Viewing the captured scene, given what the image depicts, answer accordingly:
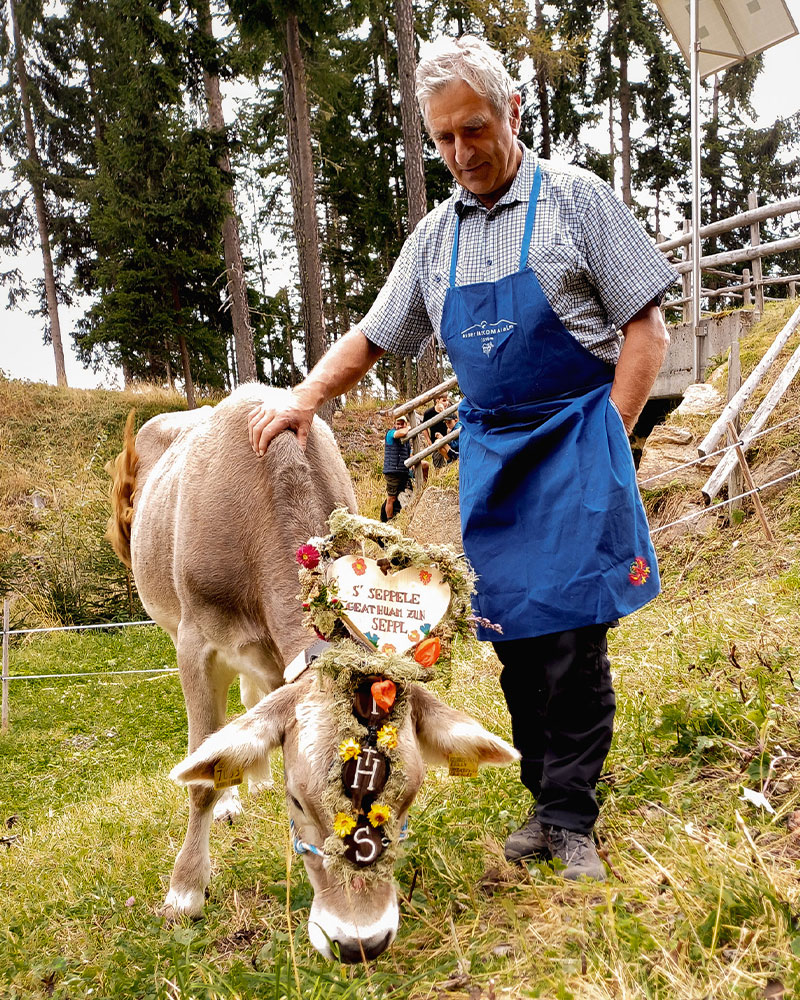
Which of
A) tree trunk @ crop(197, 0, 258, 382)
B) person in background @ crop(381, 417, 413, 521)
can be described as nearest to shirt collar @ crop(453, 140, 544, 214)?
person in background @ crop(381, 417, 413, 521)

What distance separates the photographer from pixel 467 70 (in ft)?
8.16

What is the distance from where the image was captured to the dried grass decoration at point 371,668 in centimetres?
216

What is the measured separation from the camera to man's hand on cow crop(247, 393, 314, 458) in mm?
2895

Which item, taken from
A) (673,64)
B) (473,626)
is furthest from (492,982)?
(673,64)

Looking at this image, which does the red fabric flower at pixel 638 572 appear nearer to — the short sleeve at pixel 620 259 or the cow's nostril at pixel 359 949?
the short sleeve at pixel 620 259

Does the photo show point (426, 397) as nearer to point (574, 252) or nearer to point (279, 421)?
point (279, 421)

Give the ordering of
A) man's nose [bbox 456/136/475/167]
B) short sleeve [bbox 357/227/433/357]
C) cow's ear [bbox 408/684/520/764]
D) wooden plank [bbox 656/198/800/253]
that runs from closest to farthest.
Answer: cow's ear [bbox 408/684/520/764]
man's nose [bbox 456/136/475/167]
short sleeve [bbox 357/227/433/357]
wooden plank [bbox 656/198/800/253]

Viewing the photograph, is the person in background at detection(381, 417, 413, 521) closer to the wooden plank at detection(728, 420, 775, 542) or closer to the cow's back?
the wooden plank at detection(728, 420, 775, 542)

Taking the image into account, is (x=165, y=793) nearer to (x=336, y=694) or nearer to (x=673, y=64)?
(x=336, y=694)

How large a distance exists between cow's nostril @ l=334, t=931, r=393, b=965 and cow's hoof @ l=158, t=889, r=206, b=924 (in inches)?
51.8

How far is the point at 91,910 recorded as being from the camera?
10.6ft

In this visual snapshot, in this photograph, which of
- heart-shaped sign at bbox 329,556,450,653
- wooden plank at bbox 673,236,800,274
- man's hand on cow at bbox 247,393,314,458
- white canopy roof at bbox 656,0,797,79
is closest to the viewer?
heart-shaped sign at bbox 329,556,450,653

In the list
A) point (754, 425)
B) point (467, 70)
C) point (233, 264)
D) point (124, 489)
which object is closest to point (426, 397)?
point (754, 425)

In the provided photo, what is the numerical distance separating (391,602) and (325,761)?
0.46 m
